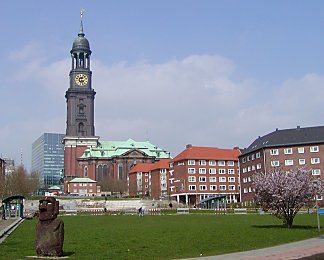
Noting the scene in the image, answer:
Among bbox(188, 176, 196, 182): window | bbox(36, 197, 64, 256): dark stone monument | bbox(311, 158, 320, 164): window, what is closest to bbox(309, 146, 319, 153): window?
bbox(311, 158, 320, 164): window

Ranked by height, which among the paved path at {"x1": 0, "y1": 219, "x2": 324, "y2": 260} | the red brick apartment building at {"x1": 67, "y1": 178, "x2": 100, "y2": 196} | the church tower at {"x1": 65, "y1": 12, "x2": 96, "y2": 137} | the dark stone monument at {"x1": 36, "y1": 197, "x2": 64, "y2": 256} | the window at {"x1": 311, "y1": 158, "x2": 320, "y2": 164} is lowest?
the paved path at {"x1": 0, "y1": 219, "x2": 324, "y2": 260}

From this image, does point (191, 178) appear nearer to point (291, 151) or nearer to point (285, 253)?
point (291, 151)

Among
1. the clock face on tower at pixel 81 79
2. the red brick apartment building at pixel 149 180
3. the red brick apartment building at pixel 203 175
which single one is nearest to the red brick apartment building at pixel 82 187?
the red brick apartment building at pixel 149 180

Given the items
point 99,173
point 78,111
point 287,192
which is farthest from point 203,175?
point 287,192

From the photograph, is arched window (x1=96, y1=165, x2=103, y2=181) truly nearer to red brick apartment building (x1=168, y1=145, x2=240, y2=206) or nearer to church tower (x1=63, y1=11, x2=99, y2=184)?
church tower (x1=63, y1=11, x2=99, y2=184)

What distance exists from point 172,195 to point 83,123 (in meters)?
61.0

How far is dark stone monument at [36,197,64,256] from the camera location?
18484 mm

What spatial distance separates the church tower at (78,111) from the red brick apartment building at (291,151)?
85.0 meters

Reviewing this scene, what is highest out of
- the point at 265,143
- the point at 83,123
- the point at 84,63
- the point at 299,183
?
the point at 84,63

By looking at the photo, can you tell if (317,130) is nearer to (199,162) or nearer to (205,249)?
(199,162)

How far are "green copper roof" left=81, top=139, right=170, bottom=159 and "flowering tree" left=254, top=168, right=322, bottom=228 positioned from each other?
139 metres

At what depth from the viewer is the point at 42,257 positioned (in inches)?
715

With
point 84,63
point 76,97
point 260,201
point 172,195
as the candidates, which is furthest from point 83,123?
point 260,201

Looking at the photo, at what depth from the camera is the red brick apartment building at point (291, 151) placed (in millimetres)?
94438
